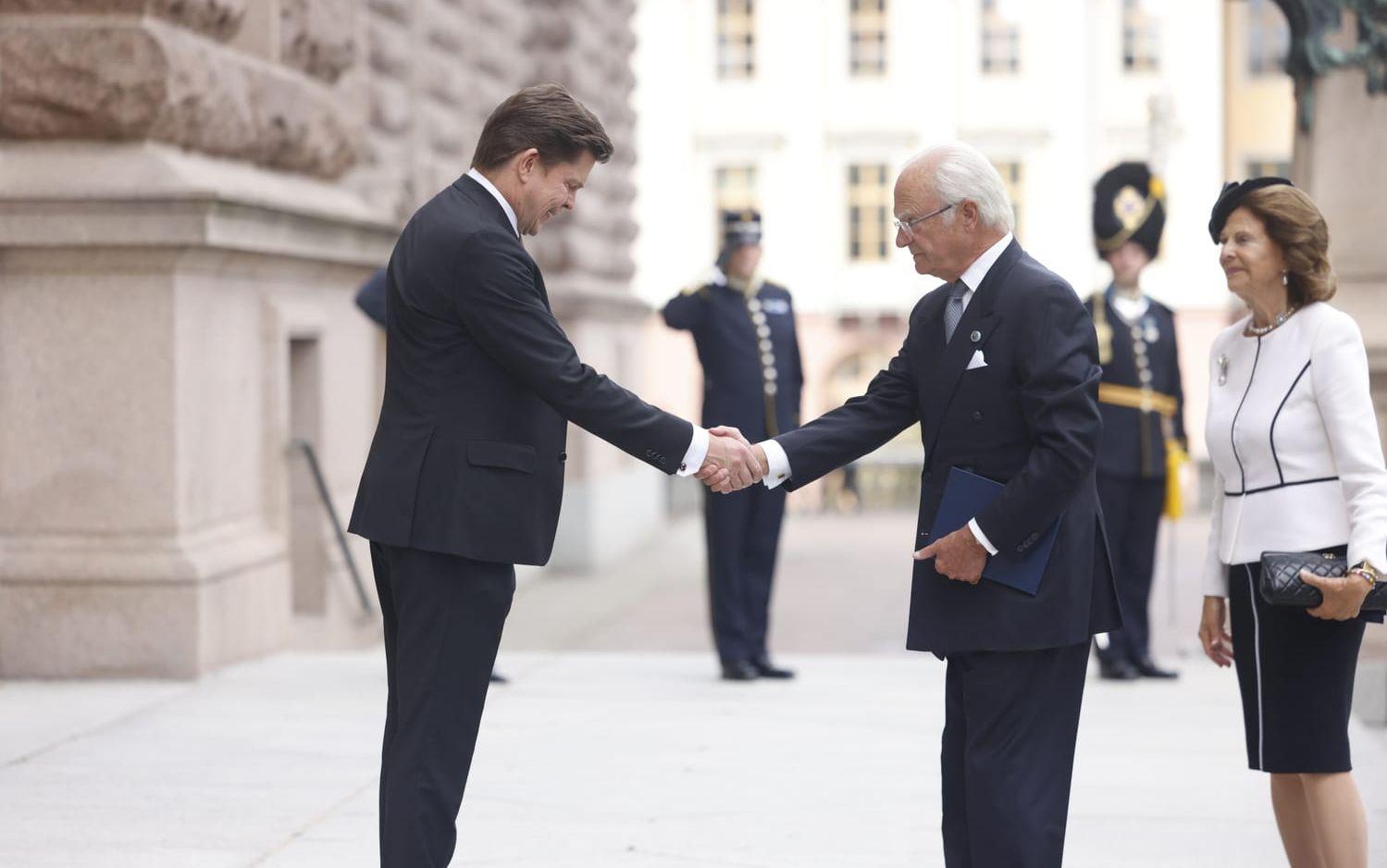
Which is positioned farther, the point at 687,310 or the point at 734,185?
the point at 734,185

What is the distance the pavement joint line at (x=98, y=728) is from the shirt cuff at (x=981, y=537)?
3530 millimetres

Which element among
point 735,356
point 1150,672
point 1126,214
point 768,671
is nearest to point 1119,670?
point 1150,672

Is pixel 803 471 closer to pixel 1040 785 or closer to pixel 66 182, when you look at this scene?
pixel 1040 785

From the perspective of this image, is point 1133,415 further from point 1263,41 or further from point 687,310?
point 1263,41

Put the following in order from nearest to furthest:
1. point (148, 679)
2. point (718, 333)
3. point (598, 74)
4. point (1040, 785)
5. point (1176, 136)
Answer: point (1040, 785) → point (148, 679) → point (718, 333) → point (598, 74) → point (1176, 136)

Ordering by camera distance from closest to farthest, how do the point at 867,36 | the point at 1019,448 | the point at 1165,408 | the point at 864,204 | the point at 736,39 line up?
the point at 1019,448, the point at 1165,408, the point at 867,36, the point at 864,204, the point at 736,39

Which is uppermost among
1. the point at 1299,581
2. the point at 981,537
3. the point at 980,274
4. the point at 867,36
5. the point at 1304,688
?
the point at 867,36

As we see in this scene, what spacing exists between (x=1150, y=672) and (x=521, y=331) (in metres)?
5.04

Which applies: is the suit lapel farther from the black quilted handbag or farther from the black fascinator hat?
the black quilted handbag

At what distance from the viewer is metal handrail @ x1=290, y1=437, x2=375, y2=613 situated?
9.65 metres

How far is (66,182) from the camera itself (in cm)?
803

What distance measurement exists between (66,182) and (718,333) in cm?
286

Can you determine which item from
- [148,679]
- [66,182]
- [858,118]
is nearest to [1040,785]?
[148,679]

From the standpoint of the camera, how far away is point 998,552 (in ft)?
13.5
